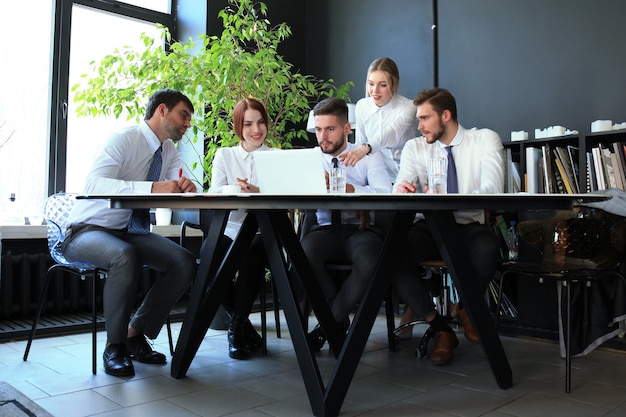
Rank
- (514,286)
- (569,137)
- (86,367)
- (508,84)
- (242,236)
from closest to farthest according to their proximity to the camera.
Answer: (242,236) → (86,367) → (569,137) → (514,286) → (508,84)

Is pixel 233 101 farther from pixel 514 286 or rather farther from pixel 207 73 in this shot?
pixel 514 286

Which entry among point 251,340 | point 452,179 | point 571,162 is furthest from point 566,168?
point 251,340

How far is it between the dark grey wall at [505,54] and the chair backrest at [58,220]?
2.61 m

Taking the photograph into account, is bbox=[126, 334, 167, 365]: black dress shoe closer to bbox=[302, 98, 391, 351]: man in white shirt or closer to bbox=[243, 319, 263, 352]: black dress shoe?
bbox=[243, 319, 263, 352]: black dress shoe

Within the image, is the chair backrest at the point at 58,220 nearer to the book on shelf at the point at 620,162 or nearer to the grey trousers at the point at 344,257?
the grey trousers at the point at 344,257

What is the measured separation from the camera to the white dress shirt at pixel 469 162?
265 centimetres

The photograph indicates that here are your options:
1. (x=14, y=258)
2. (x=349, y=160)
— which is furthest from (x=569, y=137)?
(x=14, y=258)

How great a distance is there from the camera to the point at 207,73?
150 inches

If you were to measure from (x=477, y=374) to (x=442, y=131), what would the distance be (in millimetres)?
1131

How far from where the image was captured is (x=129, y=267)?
236 centimetres

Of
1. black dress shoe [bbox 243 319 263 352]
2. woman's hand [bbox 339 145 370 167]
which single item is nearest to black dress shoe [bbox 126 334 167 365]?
black dress shoe [bbox 243 319 263 352]

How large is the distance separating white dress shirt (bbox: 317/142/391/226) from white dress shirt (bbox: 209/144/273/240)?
40cm

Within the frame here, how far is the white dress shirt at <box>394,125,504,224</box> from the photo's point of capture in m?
2.65

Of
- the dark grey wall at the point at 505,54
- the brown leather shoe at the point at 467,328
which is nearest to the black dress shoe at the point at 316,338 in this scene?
the brown leather shoe at the point at 467,328
